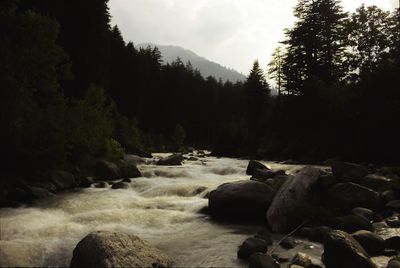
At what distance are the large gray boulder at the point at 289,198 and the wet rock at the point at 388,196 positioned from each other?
7.01 feet

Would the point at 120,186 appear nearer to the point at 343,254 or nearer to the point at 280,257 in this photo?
the point at 280,257

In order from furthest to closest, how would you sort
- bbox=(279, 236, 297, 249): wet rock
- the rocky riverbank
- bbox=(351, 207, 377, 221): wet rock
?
bbox=(351, 207, 377, 221): wet rock
bbox=(279, 236, 297, 249): wet rock
the rocky riverbank

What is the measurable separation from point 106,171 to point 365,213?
1333 centimetres

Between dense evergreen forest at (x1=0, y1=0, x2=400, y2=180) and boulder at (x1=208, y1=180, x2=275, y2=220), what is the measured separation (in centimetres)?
747

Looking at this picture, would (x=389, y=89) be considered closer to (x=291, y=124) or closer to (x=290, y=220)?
(x=291, y=124)

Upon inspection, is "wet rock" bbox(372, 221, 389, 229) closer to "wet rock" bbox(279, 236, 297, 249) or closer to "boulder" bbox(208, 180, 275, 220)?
"wet rock" bbox(279, 236, 297, 249)

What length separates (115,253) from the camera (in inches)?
257

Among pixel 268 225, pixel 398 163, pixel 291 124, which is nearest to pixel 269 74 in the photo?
pixel 291 124

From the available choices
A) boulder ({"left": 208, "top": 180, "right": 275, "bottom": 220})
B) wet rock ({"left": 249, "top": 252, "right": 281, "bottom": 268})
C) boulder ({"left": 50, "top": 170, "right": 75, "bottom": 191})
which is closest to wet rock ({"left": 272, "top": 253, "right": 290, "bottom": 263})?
wet rock ({"left": 249, "top": 252, "right": 281, "bottom": 268})

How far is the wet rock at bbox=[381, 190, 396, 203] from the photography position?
38.1ft

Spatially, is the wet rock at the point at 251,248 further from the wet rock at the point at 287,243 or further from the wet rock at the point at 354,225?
the wet rock at the point at 354,225

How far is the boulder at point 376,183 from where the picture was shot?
41.1 feet

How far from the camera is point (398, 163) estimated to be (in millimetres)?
20766

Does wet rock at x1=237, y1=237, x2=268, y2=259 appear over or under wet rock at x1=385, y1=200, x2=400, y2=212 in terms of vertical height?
under
